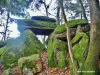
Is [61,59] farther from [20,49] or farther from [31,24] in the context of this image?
[31,24]

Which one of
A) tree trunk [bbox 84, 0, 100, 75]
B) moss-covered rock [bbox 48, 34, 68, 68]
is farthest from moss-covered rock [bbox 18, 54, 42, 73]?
tree trunk [bbox 84, 0, 100, 75]

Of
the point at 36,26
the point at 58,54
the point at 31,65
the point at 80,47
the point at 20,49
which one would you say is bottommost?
the point at 31,65

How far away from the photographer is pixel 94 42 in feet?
24.5

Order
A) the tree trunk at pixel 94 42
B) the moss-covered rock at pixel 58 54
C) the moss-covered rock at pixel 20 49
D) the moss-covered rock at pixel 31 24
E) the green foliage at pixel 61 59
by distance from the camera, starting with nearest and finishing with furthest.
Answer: the tree trunk at pixel 94 42 < the green foliage at pixel 61 59 < the moss-covered rock at pixel 58 54 < the moss-covered rock at pixel 20 49 < the moss-covered rock at pixel 31 24

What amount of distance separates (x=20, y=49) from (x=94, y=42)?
301 inches

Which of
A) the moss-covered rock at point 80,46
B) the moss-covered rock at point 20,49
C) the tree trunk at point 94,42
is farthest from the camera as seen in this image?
the moss-covered rock at point 20,49

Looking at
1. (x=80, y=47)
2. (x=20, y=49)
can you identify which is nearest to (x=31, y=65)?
(x=80, y=47)

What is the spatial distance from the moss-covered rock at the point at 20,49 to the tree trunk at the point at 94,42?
669 centimetres

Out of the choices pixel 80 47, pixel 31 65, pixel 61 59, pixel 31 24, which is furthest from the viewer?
pixel 31 24

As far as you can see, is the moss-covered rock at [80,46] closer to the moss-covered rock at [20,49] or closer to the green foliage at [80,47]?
the green foliage at [80,47]

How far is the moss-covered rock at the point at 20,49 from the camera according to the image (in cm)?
1316

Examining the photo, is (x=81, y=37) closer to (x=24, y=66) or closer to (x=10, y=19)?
(x=24, y=66)

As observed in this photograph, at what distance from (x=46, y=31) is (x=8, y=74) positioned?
28.0ft

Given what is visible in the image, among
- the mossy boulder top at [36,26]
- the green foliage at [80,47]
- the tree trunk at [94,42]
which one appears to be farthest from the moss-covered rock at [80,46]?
the mossy boulder top at [36,26]
